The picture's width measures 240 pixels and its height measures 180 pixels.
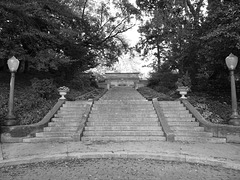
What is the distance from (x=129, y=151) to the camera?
489 centimetres

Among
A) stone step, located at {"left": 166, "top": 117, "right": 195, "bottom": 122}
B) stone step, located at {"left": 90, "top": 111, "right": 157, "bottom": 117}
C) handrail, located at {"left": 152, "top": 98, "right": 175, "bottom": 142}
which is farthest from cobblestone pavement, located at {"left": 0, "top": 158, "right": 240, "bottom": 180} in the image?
stone step, located at {"left": 90, "top": 111, "right": 157, "bottom": 117}

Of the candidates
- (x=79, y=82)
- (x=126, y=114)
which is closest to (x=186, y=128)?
(x=126, y=114)

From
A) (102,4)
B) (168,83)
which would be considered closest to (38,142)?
(168,83)

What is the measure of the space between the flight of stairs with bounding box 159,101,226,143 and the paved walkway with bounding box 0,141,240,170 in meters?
0.43

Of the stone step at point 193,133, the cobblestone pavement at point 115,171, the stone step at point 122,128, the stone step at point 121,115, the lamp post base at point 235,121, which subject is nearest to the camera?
the cobblestone pavement at point 115,171

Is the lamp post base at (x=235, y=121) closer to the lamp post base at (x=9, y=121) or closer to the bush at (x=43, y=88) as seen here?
the lamp post base at (x=9, y=121)

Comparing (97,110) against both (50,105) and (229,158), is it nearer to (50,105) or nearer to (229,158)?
(50,105)

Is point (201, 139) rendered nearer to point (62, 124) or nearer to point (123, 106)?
point (123, 106)

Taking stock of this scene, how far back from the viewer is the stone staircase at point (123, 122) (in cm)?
638

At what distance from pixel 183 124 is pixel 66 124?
202 inches

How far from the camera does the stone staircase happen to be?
6379 millimetres

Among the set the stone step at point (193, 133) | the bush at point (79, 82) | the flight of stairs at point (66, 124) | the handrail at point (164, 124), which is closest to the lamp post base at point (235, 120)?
the stone step at point (193, 133)

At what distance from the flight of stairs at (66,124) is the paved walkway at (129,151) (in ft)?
1.34

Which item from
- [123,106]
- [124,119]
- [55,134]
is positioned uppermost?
[123,106]
